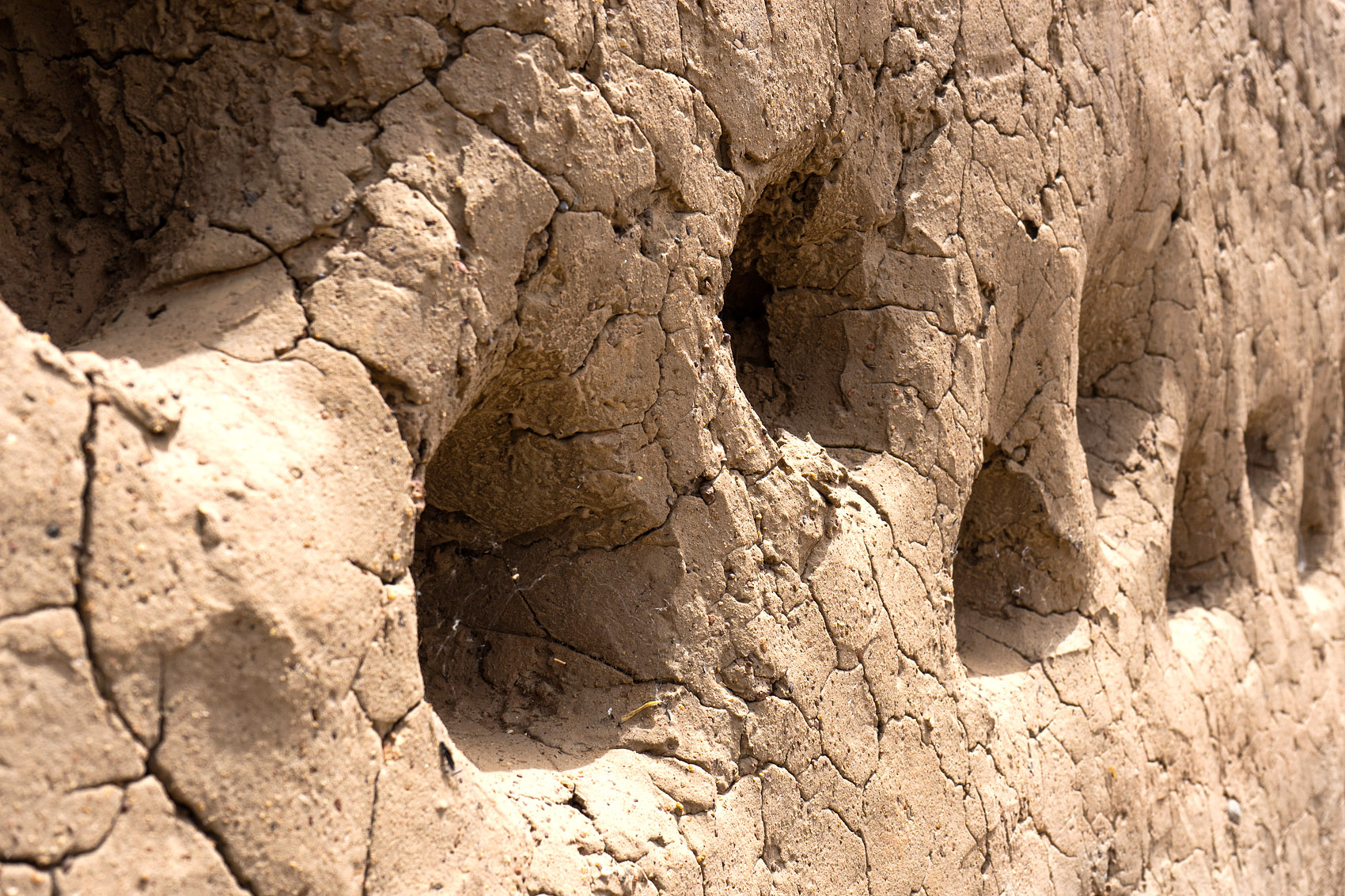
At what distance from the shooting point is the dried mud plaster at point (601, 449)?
1199 millimetres

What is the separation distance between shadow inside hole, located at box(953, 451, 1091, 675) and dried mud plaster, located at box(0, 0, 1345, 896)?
0.01 meters

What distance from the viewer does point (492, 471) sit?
6.21ft

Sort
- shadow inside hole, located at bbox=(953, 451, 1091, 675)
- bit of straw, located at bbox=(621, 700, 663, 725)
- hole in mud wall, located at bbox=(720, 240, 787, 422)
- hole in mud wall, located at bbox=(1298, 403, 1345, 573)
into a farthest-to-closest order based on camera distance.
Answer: hole in mud wall, located at bbox=(1298, 403, 1345, 573) < shadow inside hole, located at bbox=(953, 451, 1091, 675) < hole in mud wall, located at bbox=(720, 240, 787, 422) < bit of straw, located at bbox=(621, 700, 663, 725)

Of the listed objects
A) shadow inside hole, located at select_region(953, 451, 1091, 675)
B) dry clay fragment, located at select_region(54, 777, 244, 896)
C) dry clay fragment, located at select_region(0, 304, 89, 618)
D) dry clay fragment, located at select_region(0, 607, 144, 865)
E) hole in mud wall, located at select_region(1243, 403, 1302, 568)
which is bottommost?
dry clay fragment, located at select_region(54, 777, 244, 896)

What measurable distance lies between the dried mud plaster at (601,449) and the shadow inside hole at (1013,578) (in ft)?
0.04

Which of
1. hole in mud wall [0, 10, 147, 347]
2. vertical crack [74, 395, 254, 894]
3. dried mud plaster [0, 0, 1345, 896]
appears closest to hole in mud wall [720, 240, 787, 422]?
dried mud plaster [0, 0, 1345, 896]

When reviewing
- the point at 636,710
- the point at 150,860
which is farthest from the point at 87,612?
the point at 636,710

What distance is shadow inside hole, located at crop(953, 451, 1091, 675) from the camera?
2.83 meters

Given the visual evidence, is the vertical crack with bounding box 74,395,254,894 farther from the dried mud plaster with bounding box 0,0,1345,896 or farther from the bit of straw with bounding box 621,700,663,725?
the bit of straw with bounding box 621,700,663,725

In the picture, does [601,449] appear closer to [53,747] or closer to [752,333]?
[752,333]

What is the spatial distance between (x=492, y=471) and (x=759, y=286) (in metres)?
0.90

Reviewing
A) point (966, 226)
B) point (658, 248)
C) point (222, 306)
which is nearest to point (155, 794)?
point (222, 306)

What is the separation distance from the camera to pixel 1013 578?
2.96 metres

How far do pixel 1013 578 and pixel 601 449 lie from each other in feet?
5.16
